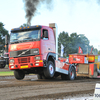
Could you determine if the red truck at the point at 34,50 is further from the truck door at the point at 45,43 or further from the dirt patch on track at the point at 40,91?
the dirt patch on track at the point at 40,91

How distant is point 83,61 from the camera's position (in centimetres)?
1512

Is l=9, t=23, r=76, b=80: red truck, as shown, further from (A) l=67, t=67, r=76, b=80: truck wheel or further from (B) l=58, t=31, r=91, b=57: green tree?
(B) l=58, t=31, r=91, b=57: green tree

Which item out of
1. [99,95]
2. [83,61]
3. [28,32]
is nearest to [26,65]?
[28,32]

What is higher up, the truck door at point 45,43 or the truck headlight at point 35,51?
the truck door at point 45,43

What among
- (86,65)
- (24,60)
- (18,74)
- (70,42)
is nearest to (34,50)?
(24,60)

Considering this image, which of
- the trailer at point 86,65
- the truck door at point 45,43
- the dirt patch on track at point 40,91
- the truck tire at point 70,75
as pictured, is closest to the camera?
the dirt patch on track at point 40,91

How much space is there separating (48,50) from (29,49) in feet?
3.76

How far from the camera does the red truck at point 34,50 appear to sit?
1160 centimetres

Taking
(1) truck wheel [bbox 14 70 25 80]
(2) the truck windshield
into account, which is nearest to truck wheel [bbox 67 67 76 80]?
(1) truck wheel [bbox 14 70 25 80]

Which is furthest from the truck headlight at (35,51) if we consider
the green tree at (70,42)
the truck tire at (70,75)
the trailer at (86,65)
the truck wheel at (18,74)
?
the green tree at (70,42)

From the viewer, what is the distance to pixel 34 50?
1160cm

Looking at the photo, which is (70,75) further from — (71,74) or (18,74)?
(18,74)

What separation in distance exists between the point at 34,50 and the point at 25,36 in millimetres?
1003

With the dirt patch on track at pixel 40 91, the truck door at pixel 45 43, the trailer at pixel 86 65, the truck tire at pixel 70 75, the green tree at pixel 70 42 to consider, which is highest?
the green tree at pixel 70 42
